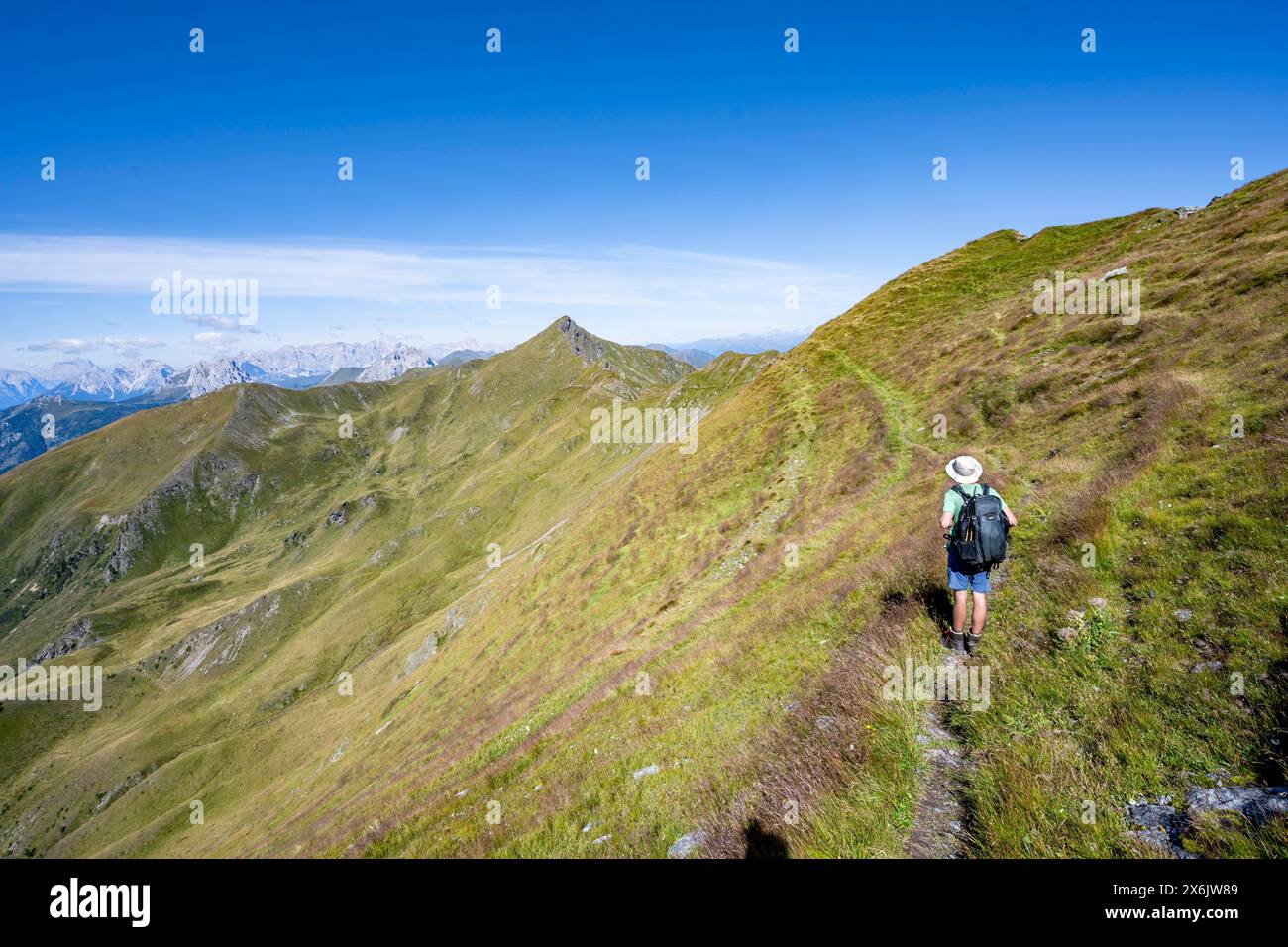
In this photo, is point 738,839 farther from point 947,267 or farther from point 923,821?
point 947,267

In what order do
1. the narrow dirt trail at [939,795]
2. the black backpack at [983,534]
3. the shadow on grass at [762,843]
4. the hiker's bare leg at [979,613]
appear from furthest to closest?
Answer: the hiker's bare leg at [979,613] → the black backpack at [983,534] → the shadow on grass at [762,843] → the narrow dirt trail at [939,795]

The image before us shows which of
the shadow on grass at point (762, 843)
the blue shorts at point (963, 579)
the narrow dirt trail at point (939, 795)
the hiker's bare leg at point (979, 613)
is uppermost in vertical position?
the blue shorts at point (963, 579)

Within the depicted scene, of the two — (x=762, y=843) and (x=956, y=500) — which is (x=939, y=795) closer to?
(x=762, y=843)

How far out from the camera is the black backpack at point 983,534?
9188 millimetres

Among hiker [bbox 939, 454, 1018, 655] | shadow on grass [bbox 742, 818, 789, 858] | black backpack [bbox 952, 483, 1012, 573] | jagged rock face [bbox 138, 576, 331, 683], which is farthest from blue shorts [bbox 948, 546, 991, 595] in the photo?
jagged rock face [bbox 138, 576, 331, 683]

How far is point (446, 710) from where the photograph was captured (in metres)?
48.1

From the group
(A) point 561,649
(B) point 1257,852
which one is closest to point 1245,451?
(B) point 1257,852

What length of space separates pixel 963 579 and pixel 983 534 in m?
1.03

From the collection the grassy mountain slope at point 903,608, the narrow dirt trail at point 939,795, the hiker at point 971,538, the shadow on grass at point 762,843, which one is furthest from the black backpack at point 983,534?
the shadow on grass at point 762,843

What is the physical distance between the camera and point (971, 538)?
30.5ft

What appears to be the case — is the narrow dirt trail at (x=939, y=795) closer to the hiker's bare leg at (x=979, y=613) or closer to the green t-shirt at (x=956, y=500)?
the hiker's bare leg at (x=979, y=613)

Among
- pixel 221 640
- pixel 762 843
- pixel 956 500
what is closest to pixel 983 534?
pixel 956 500
